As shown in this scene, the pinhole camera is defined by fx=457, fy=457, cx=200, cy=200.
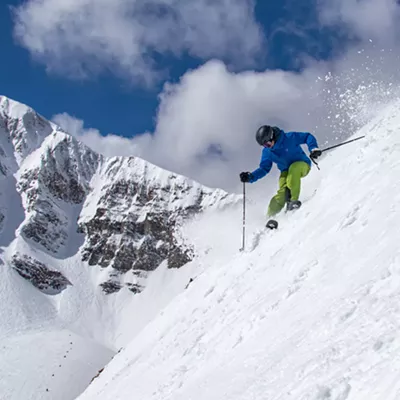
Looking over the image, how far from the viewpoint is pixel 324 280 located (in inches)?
252

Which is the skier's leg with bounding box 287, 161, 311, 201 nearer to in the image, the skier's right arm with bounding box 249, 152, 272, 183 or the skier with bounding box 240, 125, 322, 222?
the skier with bounding box 240, 125, 322, 222

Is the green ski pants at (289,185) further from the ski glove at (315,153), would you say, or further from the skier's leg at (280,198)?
the ski glove at (315,153)

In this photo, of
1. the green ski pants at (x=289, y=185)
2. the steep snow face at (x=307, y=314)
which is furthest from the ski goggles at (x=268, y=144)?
the steep snow face at (x=307, y=314)

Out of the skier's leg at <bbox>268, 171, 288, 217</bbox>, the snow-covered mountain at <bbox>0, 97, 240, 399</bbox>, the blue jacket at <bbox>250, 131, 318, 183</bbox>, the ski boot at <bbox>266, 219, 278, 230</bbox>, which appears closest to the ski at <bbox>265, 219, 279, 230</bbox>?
the ski boot at <bbox>266, 219, 278, 230</bbox>

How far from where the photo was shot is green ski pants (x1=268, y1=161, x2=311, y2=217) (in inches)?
499

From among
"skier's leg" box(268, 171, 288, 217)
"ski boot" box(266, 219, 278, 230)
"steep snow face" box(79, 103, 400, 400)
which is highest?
"skier's leg" box(268, 171, 288, 217)

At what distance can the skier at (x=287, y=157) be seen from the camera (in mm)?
12367

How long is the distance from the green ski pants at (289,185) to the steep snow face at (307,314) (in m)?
1.07

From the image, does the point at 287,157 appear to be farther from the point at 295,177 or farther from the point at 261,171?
the point at 261,171

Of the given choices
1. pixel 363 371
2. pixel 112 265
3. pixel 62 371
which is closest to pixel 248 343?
pixel 363 371

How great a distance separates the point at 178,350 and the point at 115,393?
197 cm

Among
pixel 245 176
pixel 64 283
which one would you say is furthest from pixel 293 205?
pixel 64 283

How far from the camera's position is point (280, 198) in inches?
523

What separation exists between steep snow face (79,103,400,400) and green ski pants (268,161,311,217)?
1069 mm
